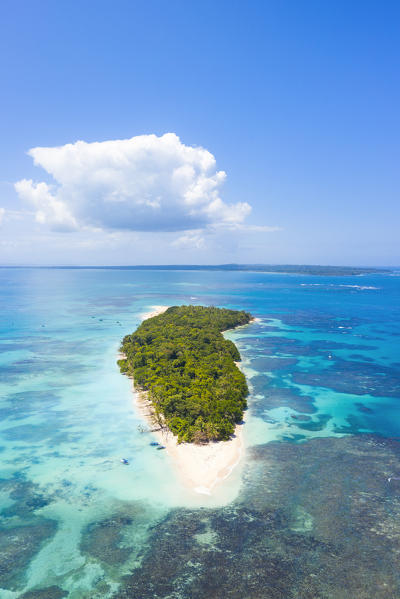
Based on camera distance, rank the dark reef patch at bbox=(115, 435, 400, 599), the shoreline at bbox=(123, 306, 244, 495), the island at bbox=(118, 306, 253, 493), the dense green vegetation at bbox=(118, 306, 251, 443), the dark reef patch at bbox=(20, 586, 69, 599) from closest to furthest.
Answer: the dark reef patch at bbox=(20, 586, 69, 599) < the dark reef patch at bbox=(115, 435, 400, 599) < the shoreline at bbox=(123, 306, 244, 495) < the island at bbox=(118, 306, 253, 493) < the dense green vegetation at bbox=(118, 306, 251, 443)

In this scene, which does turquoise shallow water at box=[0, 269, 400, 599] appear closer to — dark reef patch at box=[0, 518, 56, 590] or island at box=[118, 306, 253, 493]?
dark reef patch at box=[0, 518, 56, 590]

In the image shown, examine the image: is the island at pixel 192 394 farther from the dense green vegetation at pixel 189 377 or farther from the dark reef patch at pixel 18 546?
the dark reef patch at pixel 18 546

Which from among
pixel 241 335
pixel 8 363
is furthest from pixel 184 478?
pixel 241 335

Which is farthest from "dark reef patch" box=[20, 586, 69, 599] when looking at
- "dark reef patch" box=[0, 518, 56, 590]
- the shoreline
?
the shoreline

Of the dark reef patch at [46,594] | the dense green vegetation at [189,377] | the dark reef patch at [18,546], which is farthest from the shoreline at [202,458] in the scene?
the dark reef patch at [46,594]

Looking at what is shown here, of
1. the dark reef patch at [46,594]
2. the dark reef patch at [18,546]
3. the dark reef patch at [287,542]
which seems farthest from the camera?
the dark reef patch at [18,546]

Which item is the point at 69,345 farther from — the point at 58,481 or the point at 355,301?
the point at 355,301

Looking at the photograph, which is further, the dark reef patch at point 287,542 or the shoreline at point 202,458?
the shoreline at point 202,458

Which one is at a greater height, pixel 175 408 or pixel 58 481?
pixel 175 408
